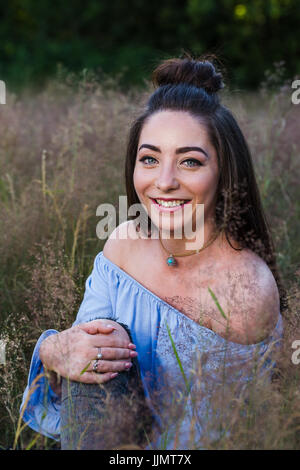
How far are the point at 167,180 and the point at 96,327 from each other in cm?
57

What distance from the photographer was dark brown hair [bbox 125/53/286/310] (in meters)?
1.93

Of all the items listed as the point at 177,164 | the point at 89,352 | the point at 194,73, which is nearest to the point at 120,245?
the point at 177,164

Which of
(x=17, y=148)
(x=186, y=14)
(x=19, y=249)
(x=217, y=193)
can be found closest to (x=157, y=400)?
(x=217, y=193)

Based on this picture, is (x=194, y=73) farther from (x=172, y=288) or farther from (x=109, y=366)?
(x=109, y=366)

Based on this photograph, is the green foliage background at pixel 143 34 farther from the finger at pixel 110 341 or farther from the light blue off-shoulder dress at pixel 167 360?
the finger at pixel 110 341

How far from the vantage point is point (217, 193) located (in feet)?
6.48

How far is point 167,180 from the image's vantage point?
1.86 metres

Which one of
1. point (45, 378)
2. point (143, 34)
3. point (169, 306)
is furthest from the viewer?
point (143, 34)

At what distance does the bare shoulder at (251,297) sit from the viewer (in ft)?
5.50

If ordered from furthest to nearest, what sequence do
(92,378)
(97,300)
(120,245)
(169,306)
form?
(120,245) → (97,300) → (169,306) → (92,378)

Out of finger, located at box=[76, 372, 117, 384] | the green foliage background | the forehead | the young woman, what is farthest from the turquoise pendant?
the green foliage background

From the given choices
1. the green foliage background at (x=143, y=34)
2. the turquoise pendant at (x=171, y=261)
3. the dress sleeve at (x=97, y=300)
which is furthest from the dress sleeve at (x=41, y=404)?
the green foliage background at (x=143, y=34)
